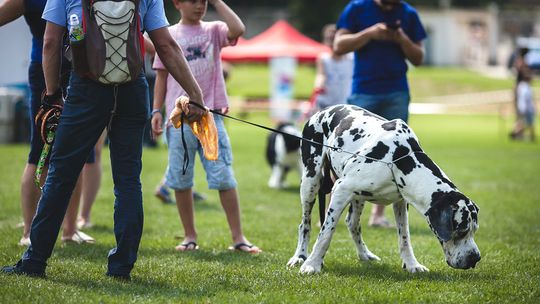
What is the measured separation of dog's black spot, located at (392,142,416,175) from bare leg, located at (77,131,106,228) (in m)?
3.07

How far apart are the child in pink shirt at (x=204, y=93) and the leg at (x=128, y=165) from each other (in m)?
1.43

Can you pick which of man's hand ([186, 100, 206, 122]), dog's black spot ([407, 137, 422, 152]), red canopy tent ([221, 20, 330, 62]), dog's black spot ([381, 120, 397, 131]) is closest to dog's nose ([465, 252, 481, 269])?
dog's black spot ([407, 137, 422, 152])

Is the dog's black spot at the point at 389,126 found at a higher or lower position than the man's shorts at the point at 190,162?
higher

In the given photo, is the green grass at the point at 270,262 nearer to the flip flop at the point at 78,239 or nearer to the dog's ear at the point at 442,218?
the flip flop at the point at 78,239

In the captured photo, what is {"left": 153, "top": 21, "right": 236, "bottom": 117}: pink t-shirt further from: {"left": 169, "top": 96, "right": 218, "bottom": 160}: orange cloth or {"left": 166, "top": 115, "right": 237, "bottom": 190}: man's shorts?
{"left": 169, "top": 96, "right": 218, "bottom": 160}: orange cloth

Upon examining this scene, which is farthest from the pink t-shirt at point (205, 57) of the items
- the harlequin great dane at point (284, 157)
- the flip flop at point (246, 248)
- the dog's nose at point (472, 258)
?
the harlequin great dane at point (284, 157)

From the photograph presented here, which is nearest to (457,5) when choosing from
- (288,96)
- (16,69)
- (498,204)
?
(288,96)

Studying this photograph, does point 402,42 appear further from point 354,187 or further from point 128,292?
point 128,292

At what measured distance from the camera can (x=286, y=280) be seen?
5.60m

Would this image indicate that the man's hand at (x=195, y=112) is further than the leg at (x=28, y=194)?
No

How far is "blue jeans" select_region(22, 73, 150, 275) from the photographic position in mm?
5168

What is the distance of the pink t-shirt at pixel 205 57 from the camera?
683 centimetres

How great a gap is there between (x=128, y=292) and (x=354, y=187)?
5.40 ft

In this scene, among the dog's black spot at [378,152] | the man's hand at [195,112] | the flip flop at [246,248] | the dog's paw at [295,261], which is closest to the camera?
the man's hand at [195,112]
